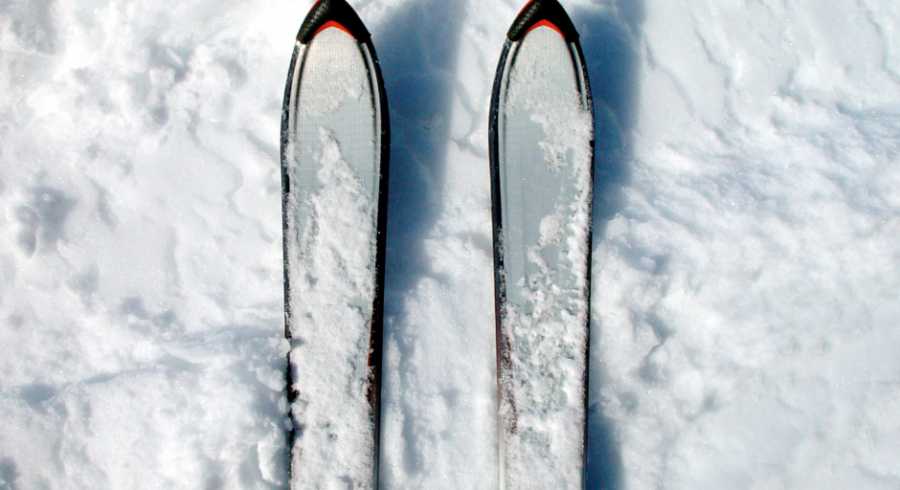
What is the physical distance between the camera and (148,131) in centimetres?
162

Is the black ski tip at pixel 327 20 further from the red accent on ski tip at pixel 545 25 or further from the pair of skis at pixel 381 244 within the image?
the red accent on ski tip at pixel 545 25

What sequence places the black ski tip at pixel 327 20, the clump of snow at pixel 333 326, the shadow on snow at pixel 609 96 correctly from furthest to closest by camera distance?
the shadow on snow at pixel 609 96 → the black ski tip at pixel 327 20 → the clump of snow at pixel 333 326

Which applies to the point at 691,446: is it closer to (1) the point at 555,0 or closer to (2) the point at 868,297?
(2) the point at 868,297

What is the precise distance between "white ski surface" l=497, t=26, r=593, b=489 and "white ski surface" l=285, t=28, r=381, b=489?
428 millimetres

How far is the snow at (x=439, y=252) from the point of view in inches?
57.8

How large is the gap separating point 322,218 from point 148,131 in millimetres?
719

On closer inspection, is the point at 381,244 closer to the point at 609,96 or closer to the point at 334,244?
the point at 334,244

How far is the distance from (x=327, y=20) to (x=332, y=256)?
0.76 meters

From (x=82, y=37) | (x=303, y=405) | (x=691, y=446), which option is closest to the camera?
(x=303, y=405)

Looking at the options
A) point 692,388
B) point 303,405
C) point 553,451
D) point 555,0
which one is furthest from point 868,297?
point 303,405

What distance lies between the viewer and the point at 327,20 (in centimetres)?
152

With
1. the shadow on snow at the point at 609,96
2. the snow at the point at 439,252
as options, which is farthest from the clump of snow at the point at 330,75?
the shadow on snow at the point at 609,96

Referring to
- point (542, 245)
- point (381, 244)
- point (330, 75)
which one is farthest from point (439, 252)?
point (330, 75)

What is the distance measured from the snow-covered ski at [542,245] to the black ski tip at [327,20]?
51cm
